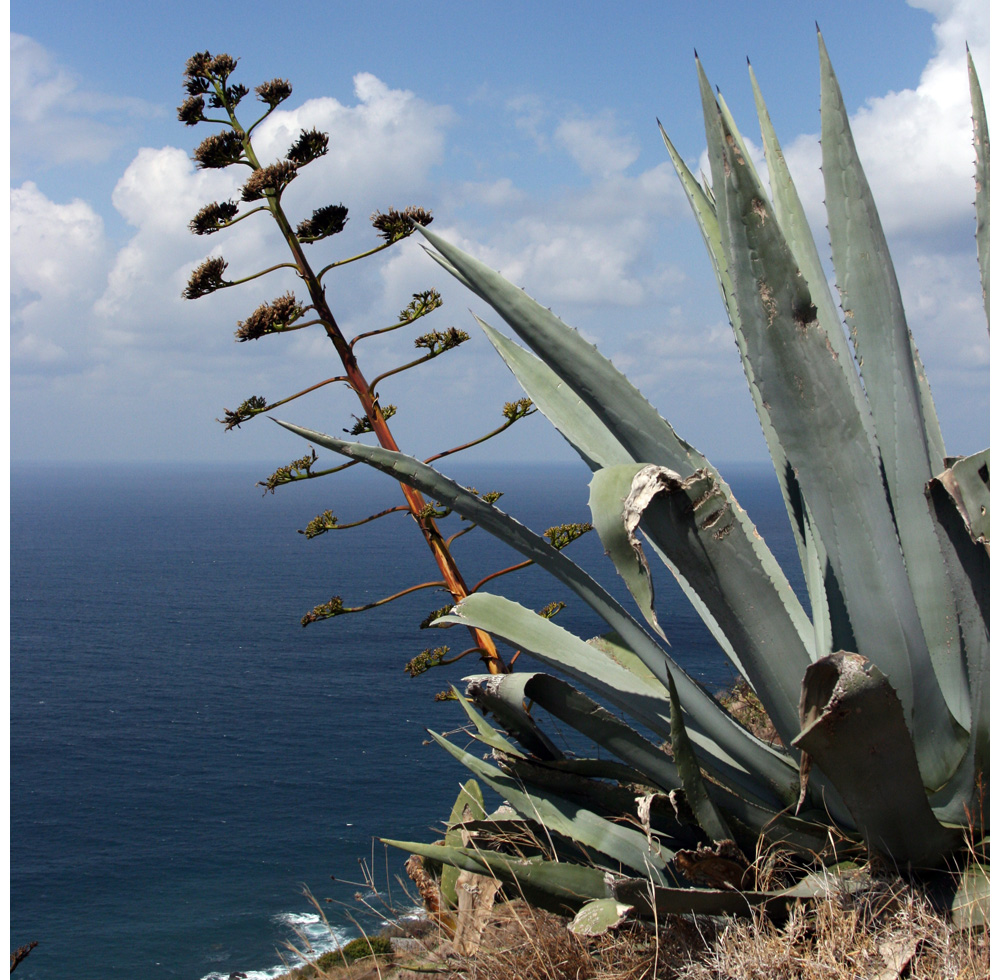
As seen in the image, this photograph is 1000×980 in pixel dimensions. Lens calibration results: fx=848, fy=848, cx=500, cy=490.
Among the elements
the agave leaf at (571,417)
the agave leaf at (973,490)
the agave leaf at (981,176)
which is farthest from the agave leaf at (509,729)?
the agave leaf at (981,176)

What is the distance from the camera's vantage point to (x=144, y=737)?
38.7 metres

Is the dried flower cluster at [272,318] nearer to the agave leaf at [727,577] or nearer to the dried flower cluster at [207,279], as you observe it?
the dried flower cluster at [207,279]

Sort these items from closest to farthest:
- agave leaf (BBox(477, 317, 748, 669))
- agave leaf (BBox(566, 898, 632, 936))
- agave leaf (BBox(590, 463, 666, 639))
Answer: agave leaf (BBox(590, 463, 666, 639)), agave leaf (BBox(566, 898, 632, 936)), agave leaf (BBox(477, 317, 748, 669))

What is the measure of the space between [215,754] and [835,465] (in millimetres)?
39137

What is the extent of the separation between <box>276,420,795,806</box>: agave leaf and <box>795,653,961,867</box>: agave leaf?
33 cm

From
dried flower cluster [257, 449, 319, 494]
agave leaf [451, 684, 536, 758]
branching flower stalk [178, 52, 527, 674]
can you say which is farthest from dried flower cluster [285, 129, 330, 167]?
agave leaf [451, 684, 536, 758]

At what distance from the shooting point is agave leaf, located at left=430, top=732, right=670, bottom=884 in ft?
6.37

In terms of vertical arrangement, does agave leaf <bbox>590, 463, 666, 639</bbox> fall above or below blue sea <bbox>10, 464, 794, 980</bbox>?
above

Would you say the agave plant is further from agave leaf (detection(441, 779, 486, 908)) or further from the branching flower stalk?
the branching flower stalk

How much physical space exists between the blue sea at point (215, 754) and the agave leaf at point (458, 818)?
0.79ft

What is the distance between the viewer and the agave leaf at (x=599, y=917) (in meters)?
1.66

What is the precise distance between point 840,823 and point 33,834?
35.1 metres

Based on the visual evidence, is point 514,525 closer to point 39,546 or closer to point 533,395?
point 533,395

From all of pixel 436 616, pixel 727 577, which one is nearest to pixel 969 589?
pixel 727 577
